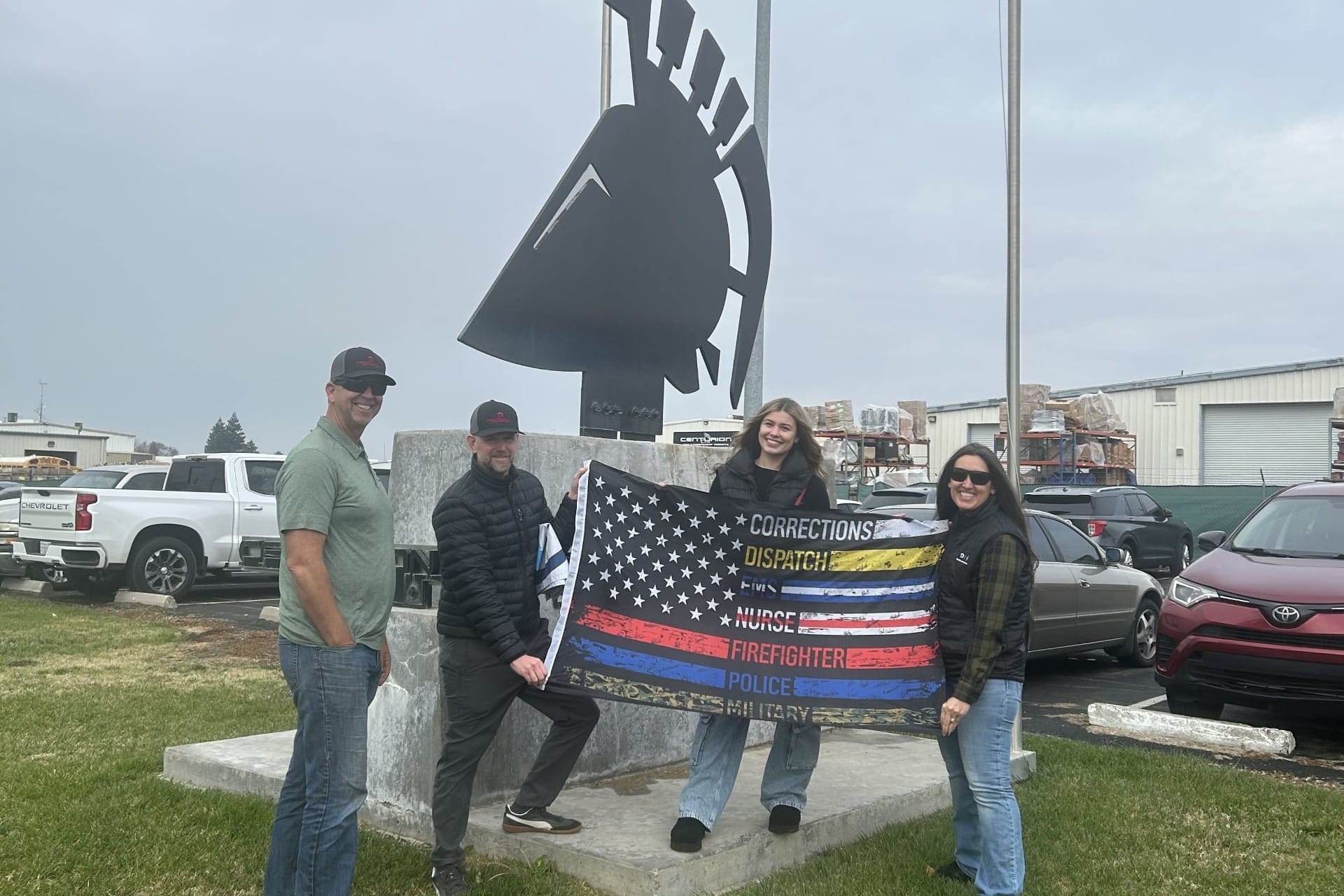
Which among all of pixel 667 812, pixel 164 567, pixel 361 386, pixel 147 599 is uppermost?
pixel 361 386

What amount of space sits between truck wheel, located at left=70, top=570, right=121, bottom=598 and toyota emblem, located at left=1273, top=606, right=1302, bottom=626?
1374 cm

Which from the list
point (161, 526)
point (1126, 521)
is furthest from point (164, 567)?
point (1126, 521)

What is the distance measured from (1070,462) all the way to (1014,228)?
25415 millimetres

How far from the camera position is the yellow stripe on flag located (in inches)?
189

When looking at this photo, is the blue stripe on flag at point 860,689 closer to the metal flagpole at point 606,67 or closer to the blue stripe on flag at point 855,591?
the blue stripe on flag at point 855,591

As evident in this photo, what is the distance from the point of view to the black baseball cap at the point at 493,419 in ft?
14.1

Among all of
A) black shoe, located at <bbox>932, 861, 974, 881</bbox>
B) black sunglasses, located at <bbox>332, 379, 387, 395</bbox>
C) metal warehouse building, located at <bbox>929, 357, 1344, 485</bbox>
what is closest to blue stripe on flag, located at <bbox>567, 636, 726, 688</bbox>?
black shoe, located at <bbox>932, 861, 974, 881</bbox>

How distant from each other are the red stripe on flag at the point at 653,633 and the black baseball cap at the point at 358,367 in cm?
138

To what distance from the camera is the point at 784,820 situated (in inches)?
194

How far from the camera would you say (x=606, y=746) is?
228 inches

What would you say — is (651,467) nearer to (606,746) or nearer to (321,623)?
(606,746)

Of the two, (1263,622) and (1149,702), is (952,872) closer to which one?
(1263,622)

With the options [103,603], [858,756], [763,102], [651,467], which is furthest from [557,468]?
[103,603]

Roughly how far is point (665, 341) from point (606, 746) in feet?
7.50
